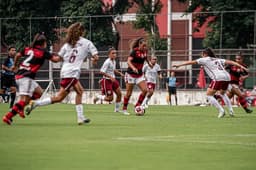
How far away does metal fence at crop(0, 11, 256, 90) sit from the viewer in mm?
47188

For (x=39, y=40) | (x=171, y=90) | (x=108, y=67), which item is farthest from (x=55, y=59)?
(x=171, y=90)

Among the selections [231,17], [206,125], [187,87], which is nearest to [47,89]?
[187,87]

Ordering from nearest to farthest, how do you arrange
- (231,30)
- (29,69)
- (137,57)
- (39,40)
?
(39,40)
(29,69)
(137,57)
(231,30)

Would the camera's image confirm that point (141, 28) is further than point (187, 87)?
Yes

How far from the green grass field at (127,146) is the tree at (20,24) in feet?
105

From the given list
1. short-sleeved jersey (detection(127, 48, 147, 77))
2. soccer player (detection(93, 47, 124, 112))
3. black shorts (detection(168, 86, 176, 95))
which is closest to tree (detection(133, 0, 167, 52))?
black shorts (detection(168, 86, 176, 95))

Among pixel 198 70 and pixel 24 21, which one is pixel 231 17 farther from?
pixel 24 21

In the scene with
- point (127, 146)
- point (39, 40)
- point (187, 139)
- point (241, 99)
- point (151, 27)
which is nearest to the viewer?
point (127, 146)

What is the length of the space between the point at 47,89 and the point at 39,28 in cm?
509

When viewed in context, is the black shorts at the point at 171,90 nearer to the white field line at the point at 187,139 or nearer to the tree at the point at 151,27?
the tree at the point at 151,27

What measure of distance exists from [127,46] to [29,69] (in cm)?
3188

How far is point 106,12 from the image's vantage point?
61.6 meters

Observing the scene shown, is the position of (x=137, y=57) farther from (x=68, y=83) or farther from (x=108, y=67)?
(x=68, y=83)

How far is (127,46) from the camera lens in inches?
1996
